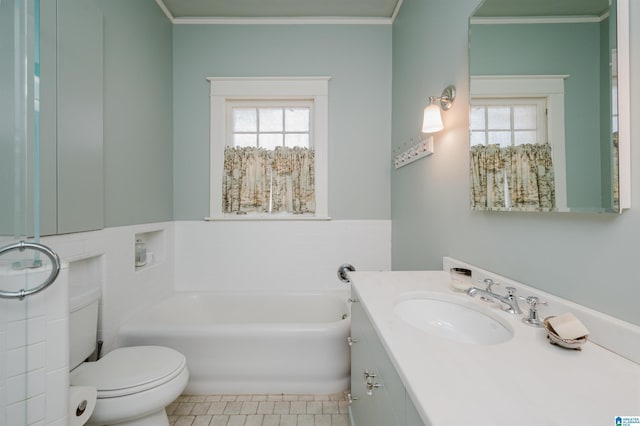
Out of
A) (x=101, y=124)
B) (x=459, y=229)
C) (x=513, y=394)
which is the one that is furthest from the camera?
(x=101, y=124)

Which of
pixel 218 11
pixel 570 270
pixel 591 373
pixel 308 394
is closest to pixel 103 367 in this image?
pixel 308 394

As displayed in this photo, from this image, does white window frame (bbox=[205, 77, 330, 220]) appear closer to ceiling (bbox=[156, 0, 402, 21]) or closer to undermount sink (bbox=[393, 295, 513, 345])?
ceiling (bbox=[156, 0, 402, 21])

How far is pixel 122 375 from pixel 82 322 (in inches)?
16.2

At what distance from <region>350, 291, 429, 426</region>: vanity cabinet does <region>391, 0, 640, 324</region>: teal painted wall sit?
59cm

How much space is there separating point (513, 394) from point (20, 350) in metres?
1.28

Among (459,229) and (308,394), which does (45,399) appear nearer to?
(308,394)

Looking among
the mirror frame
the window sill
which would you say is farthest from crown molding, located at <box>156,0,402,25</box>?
the mirror frame

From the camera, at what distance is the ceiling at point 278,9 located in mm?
2197

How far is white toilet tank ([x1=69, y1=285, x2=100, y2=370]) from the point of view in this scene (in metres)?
1.30

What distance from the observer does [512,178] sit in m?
1.00

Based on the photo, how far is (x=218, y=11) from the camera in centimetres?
229

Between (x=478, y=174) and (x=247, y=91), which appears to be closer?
(x=478, y=174)

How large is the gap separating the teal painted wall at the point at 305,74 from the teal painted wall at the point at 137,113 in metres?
0.12

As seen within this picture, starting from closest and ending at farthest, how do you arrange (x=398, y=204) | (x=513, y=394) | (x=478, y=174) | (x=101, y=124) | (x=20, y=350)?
(x=513, y=394)
(x=20, y=350)
(x=478, y=174)
(x=101, y=124)
(x=398, y=204)
